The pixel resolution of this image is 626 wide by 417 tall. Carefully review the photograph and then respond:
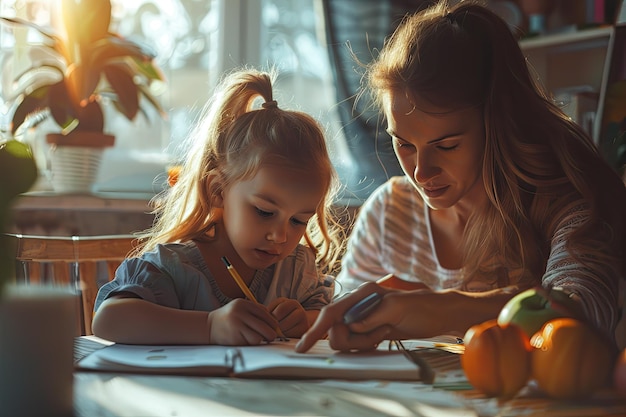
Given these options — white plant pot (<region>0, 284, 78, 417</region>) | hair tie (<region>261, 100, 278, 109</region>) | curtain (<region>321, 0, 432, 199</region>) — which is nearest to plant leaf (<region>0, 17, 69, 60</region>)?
curtain (<region>321, 0, 432, 199</region>)

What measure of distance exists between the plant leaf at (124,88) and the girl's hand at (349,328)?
1.69 meters

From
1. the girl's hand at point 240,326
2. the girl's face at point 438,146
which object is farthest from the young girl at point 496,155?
the girl's hand at point 240,326

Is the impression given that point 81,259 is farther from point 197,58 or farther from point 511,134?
point 197,58

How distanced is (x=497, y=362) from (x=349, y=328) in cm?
27

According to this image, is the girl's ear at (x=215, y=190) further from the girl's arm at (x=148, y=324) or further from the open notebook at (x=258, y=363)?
the open notebook at (x=258, y=363)

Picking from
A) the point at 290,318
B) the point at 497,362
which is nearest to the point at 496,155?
the point at 290,318

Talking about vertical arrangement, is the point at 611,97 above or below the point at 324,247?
above

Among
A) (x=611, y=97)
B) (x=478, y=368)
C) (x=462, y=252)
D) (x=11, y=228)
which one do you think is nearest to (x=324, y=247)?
(x=462, y=252)

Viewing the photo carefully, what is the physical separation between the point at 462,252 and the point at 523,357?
3.07ft

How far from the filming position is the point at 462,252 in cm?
168

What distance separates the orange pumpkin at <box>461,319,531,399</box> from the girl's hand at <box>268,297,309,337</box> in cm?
43

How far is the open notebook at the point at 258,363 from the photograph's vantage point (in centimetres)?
83

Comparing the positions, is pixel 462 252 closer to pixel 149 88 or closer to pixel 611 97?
pixel 611 97

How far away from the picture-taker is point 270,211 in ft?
4.14
